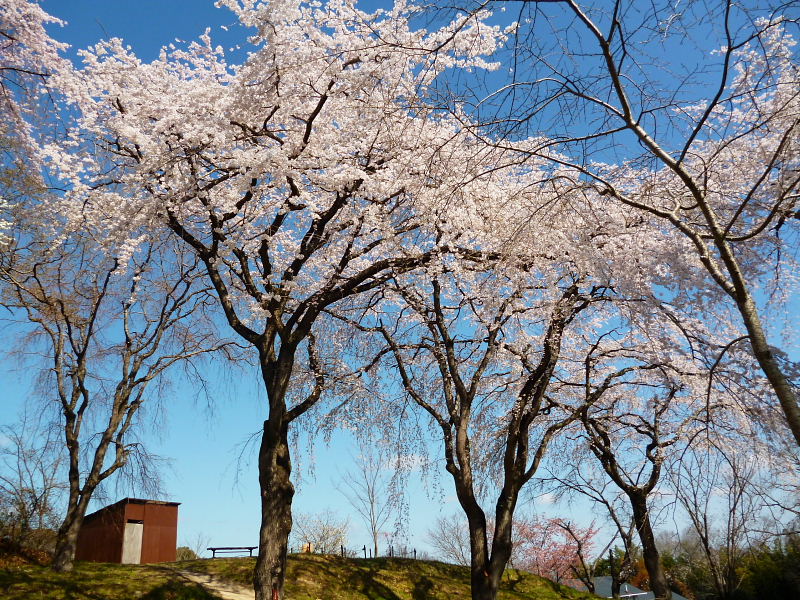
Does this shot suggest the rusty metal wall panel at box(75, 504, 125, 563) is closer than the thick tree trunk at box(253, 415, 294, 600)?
No

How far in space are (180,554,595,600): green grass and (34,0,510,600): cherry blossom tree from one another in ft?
16.2

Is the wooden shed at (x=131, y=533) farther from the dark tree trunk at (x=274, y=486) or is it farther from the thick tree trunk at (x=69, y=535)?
the dark tree trunk at (x=274, y=486)

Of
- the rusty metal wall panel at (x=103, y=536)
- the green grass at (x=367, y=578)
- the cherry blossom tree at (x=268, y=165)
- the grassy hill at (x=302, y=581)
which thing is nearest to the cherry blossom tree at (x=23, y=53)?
the cherry blossom tree at (x=268, y=165)

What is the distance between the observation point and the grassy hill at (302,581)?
32.6ft

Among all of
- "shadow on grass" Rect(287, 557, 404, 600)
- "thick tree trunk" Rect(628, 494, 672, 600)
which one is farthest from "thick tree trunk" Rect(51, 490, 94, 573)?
"thick tree trunk" Rect(628, 494, 672, 600)

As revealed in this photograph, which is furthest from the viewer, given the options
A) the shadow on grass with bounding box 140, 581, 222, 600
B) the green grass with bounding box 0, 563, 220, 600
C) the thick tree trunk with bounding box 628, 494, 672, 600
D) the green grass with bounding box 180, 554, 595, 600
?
the thick tree trunk with bounding box 628, 494, 672, 600

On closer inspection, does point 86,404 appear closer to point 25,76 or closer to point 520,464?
point 25,76

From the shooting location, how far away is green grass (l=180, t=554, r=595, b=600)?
1271 centimetres

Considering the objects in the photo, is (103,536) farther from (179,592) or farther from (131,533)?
(179,592)

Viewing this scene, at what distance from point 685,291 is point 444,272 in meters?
3.83

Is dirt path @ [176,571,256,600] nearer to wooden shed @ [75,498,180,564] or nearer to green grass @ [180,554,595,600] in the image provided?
green grass @ [180,554,595,600]

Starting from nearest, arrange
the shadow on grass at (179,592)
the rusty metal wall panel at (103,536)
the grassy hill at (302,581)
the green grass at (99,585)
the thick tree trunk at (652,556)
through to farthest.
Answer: the green grass at (99,585), the grassy hill at (302,581), the shadow on grass at (179,592), the thick tree trunk at (652,556), the rusty metal wall panel at (103,536)

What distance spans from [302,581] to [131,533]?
23.0 feet

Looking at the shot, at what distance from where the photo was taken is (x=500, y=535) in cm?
987
